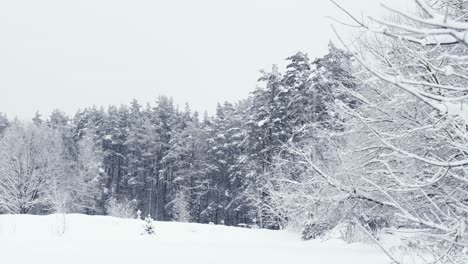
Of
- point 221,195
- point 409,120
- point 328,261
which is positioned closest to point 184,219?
point 221,195

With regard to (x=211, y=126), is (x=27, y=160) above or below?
below

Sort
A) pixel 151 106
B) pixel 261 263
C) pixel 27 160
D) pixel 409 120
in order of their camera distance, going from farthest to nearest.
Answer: pixel 151 106
pixel 27 160
pixel 261 263
pixel 409 120

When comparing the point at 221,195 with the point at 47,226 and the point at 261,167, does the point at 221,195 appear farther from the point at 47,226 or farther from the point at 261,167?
the point at 47,226

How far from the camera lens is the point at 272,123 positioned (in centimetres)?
3366

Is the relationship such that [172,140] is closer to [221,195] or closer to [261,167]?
[221,195]

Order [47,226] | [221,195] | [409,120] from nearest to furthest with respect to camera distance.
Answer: [409,120], [47,226], [221,195]

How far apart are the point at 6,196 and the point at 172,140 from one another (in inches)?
660

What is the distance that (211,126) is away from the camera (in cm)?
4850

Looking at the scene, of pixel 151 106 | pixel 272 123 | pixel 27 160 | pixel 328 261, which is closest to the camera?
pixel 328 261

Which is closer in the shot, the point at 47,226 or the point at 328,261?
the point at 328,261

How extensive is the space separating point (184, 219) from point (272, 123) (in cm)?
1302

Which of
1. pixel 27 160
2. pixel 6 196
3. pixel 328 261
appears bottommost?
pixel 328 261

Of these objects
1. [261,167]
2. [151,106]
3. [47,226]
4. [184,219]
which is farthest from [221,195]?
[47,226]

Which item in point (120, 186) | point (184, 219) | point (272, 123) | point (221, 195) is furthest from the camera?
point (120, 186)
